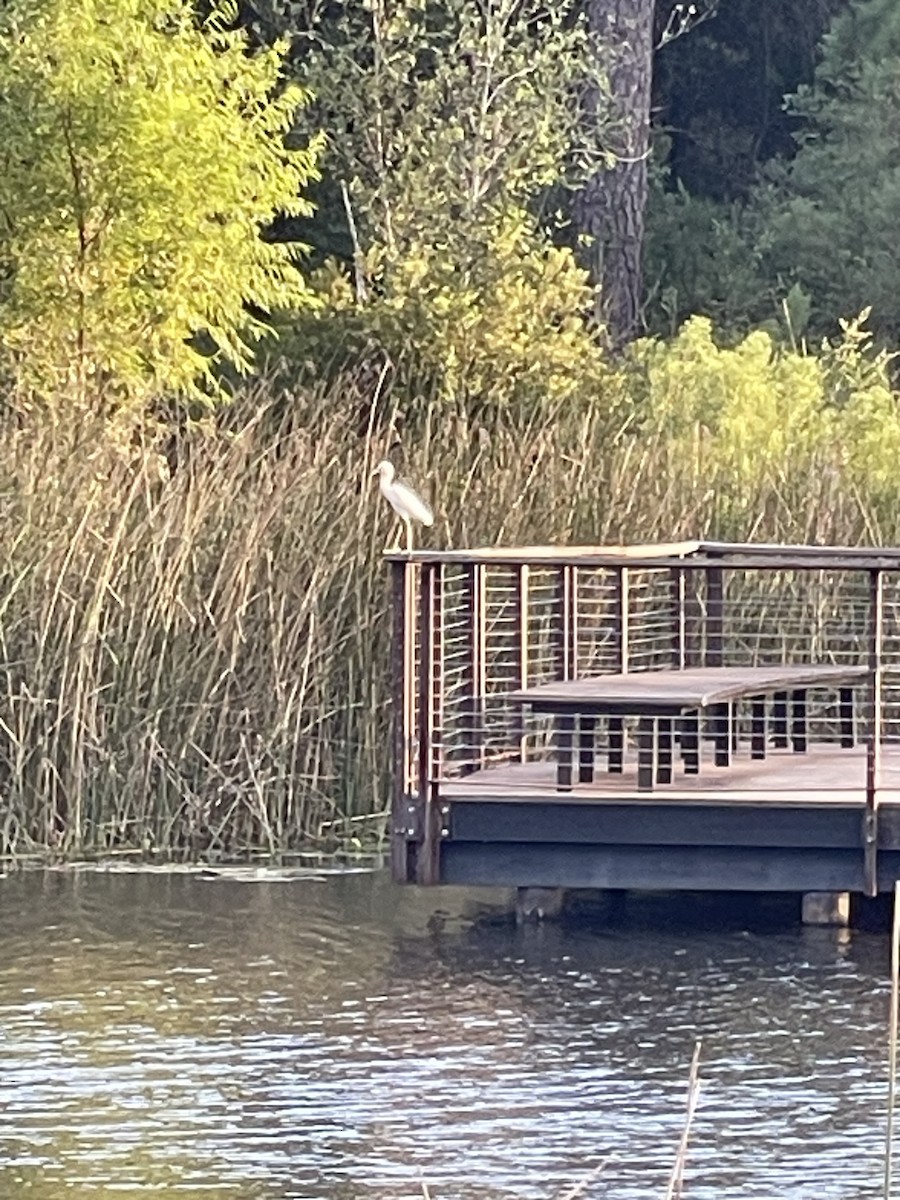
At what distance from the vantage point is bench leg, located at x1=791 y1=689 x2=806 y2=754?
12.2 meters

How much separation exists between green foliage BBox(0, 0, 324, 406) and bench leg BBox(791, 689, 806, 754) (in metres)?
4.28

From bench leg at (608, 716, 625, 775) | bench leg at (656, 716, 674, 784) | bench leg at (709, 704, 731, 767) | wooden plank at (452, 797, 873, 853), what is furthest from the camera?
bench leg at (709, 704, 731, 767)

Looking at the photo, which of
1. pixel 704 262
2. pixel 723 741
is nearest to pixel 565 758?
pixel 723 741

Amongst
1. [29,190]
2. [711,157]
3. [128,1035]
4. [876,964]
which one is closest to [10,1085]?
[128,1035]

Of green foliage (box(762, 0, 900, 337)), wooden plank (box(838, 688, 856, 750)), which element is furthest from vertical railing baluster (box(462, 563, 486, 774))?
green foliage (box(762, 0, 900, 337))

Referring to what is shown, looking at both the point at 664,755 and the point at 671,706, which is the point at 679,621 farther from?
the point at 671,706

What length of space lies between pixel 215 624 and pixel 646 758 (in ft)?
7.86

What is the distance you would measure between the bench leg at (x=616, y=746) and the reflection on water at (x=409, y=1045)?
0.48m

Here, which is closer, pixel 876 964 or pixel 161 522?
pixel 876 964

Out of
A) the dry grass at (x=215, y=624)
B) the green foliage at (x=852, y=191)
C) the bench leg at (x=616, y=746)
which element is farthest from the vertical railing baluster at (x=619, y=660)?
the green foliage at (x=852, y=191)

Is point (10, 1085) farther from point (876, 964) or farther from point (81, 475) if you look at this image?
point (81, 475)

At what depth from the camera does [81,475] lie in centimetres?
1308

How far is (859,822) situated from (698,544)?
190 centimetres

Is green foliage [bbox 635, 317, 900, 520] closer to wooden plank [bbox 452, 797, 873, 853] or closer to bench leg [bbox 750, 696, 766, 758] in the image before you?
bench leg [bbox 750, 696, 766, 758]
